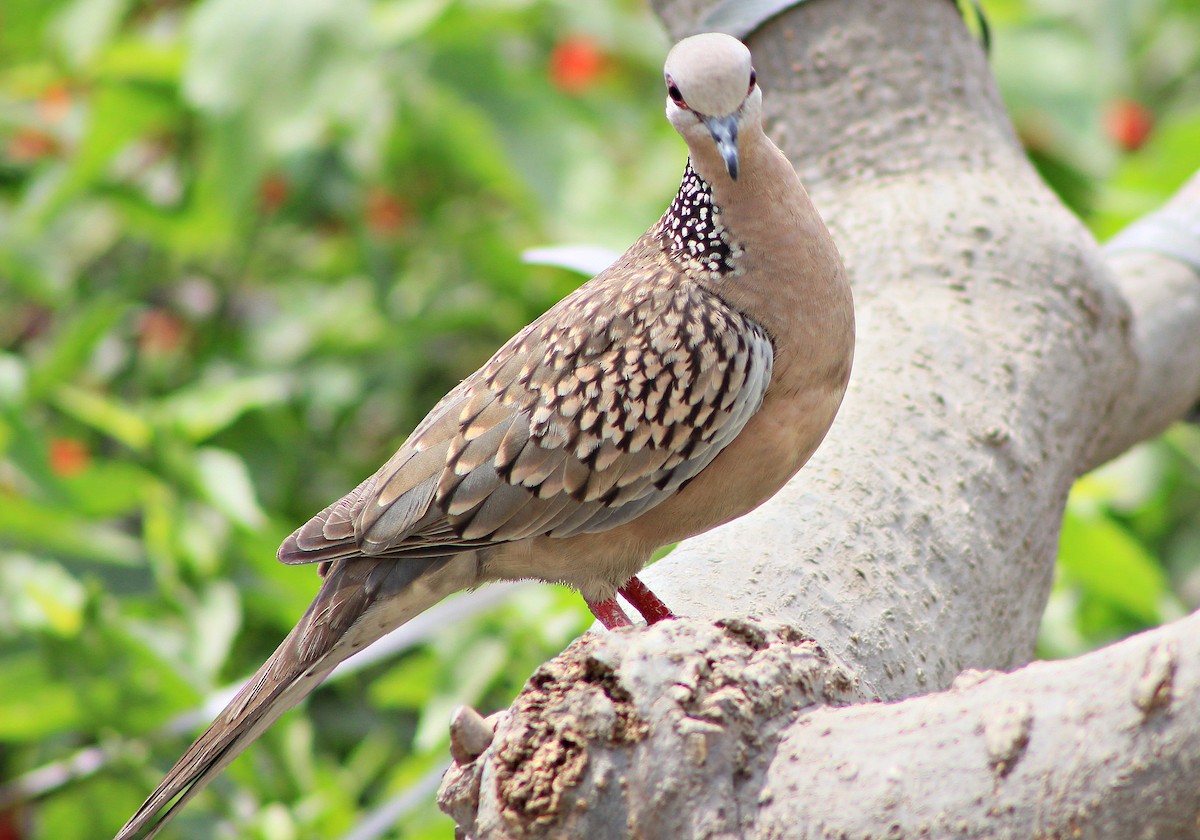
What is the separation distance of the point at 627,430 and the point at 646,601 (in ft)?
1.11

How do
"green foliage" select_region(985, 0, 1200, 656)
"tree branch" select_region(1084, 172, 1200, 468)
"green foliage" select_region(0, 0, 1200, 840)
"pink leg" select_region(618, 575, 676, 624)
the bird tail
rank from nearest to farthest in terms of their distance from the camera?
1. the bird tail
2. "pink leg" select_region(618, 575, 676, 624)
3. "tree branch" select_region(1084, 172, 1200, 468)
4. "green foliage" select_region(0, 0, 1200, 840)
5. "green foliage" select_region(985, 0, 1200, 656)

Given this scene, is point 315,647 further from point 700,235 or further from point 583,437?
point 700,235

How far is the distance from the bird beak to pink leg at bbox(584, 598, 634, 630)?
2.75ft

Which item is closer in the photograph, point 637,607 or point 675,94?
point 675,94

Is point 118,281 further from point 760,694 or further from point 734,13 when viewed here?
point 760,694

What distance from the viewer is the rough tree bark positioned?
143 cm

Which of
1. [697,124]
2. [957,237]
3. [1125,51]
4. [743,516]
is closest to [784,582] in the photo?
[743,516]

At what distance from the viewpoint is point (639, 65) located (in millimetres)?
5539

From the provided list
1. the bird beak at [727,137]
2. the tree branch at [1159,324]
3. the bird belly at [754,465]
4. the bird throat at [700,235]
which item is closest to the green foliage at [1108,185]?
the tree branch at [1159,324]

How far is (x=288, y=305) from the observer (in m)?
5.23

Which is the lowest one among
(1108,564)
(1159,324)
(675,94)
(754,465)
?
(1108,564)

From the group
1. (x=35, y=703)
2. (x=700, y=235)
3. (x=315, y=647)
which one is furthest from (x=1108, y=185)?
(x=35, y=703)

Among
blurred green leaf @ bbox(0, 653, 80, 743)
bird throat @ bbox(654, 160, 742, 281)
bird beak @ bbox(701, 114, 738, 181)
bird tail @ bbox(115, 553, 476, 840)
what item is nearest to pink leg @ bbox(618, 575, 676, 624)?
bird tail @ bbox(115, 553, 476, 840)

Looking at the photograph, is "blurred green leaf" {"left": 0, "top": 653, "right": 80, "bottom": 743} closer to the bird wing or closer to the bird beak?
the bird wing
